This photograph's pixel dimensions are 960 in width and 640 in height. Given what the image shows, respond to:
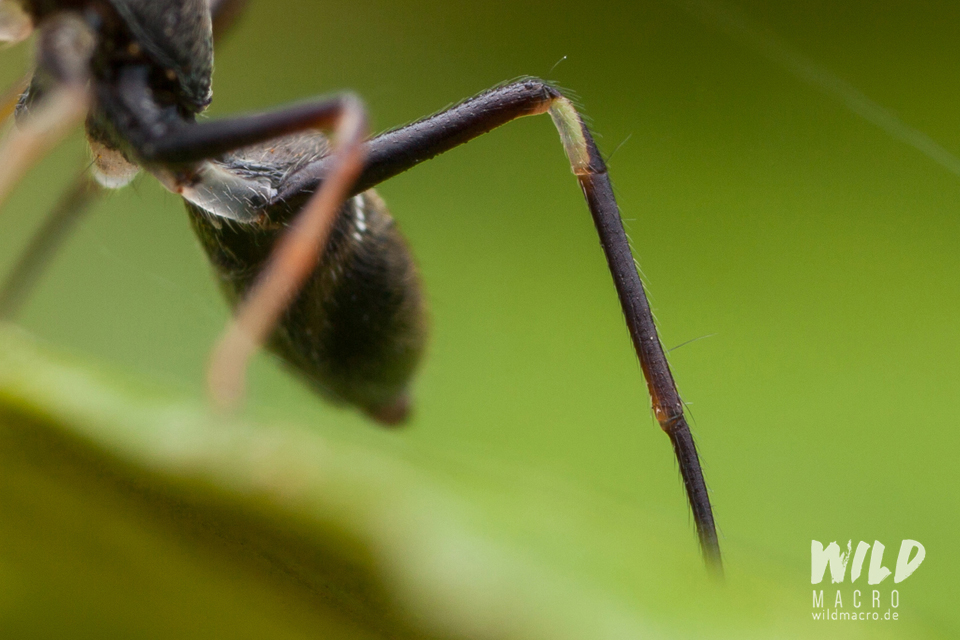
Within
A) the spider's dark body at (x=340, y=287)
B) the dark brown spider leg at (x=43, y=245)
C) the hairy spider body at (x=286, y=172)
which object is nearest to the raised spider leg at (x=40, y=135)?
the hairy spider body at (x=286, y=172)

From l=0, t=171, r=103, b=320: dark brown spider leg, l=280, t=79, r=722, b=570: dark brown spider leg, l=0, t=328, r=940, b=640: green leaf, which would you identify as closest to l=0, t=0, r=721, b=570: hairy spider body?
l=280, t=79, r=722, b=570: dark brown spider leg

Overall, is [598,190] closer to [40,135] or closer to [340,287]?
[340,287]

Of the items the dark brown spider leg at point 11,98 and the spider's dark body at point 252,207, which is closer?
the spider's dark body at point 252,207

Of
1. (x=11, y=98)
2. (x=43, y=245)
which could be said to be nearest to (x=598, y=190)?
(x=11, y=98)

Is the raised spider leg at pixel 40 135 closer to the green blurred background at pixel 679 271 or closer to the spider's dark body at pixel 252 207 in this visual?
the spider's dark body at pixel 252 207

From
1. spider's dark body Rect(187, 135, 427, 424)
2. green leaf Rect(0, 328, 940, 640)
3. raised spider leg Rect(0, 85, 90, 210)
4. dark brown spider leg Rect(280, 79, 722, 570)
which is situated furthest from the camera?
spider's dark body Rect(187, 135, 427, 424)

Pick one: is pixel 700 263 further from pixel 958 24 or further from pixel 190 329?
pixel 190 329

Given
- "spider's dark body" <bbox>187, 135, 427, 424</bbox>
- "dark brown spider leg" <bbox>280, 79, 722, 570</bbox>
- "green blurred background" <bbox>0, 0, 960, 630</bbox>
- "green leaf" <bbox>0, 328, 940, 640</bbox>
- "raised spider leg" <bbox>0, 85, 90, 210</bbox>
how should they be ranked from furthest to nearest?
1. "green blurred background" <bbox>0, 0, 960, 630</bbox>
2. "spider's dark body" <bbox>187, 135, 427, 424</bbox>
3. "dark brown spider leg" <bbox>280, 79, 722, 570</bbox>
4. "raised spider leg" <bbox>0, 85, 90, 210</bbox>
5. "green leaf" <bbox>0, 328, 940, 640</bbox>

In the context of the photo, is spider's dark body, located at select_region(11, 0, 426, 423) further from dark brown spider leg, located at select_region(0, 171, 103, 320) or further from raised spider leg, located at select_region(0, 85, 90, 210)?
dark brown spider leg, located at select_region(0, 171, 103, 320)
